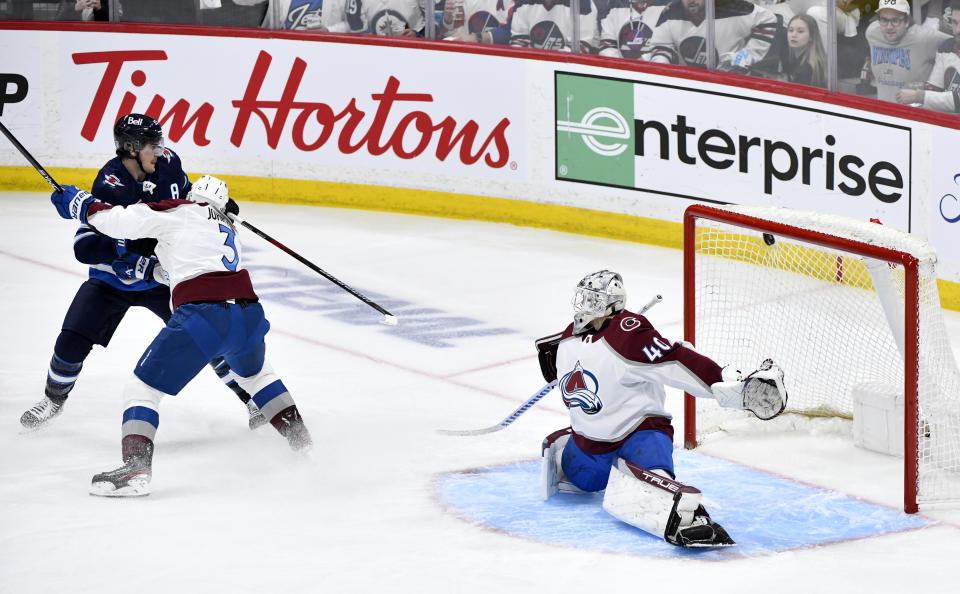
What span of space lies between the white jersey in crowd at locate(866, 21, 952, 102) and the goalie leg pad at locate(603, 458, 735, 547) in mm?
3618

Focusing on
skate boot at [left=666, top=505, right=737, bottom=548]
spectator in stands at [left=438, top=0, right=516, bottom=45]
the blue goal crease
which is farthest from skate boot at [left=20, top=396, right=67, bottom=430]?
spectator in stands at [left=438, top=0, right=516, bottom=45]

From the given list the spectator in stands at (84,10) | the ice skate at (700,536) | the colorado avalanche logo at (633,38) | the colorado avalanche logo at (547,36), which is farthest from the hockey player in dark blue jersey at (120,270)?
the spectator in stands at (84,10)

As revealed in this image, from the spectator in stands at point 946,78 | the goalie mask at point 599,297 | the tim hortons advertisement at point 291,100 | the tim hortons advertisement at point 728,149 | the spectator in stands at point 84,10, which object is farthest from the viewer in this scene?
the spectator in stands at point 84,10

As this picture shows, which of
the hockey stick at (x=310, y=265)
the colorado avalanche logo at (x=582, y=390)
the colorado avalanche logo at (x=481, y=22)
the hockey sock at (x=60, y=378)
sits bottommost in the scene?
the hockey sock at (x=60, y=378)

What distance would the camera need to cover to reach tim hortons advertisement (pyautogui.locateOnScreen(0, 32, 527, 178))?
9555 millimetres

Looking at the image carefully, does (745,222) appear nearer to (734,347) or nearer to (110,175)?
(734,347)

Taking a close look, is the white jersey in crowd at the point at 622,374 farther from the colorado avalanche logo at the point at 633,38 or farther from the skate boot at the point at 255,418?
the colorado avalanche logo at the point at 633,38

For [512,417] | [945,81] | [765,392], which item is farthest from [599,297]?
[945,81]

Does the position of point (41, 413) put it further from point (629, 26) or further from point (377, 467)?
point (629, 26)

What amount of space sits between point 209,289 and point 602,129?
4182 mm

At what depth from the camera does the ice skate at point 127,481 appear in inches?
198

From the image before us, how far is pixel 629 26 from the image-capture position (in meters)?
8.83

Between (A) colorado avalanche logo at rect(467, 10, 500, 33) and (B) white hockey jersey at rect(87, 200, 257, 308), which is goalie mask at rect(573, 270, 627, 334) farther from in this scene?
(A) colorado avalanche logo at rect(467, 10, 500, 33)

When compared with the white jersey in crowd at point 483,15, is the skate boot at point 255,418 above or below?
below
